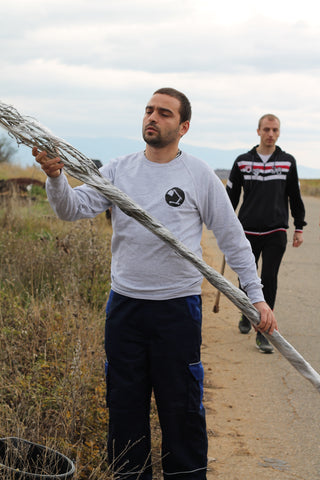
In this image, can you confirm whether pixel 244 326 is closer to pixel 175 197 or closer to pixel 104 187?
pixel 175 197

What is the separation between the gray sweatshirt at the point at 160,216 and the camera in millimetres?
3307

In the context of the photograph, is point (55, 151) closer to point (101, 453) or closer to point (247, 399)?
point (101, 453)

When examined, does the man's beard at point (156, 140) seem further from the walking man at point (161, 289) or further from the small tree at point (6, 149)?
the small tree at point (6, 149)

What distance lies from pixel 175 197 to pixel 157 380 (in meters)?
0.93

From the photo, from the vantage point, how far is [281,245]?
655cm

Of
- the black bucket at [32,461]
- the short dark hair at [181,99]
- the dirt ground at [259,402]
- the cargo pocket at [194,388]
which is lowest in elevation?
the dirt ground at [259,402]

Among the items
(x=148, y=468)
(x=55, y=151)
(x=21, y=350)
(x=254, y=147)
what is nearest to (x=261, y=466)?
(x=148, y=468)

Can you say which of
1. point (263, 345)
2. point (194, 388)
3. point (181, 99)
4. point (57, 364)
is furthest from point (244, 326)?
point (181, 99)

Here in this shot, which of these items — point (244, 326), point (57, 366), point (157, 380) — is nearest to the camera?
point (157, 380)

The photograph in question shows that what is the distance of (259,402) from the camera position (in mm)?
5266

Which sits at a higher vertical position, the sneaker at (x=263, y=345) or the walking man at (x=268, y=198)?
the walking man at (x=268, y=198)

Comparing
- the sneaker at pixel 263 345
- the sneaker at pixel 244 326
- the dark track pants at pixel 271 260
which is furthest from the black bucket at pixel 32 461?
the sneaker at pixel 244 326

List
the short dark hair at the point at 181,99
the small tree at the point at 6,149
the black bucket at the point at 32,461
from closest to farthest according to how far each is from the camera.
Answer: the black bucket at the point at 32,461 → the short dark hair at the point at 181,99 → the small tree at the point at 6,149

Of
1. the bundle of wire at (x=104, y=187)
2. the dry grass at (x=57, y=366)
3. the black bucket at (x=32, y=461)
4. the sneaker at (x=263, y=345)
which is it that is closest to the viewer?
the bundle of wire at (x=104, y=187)
